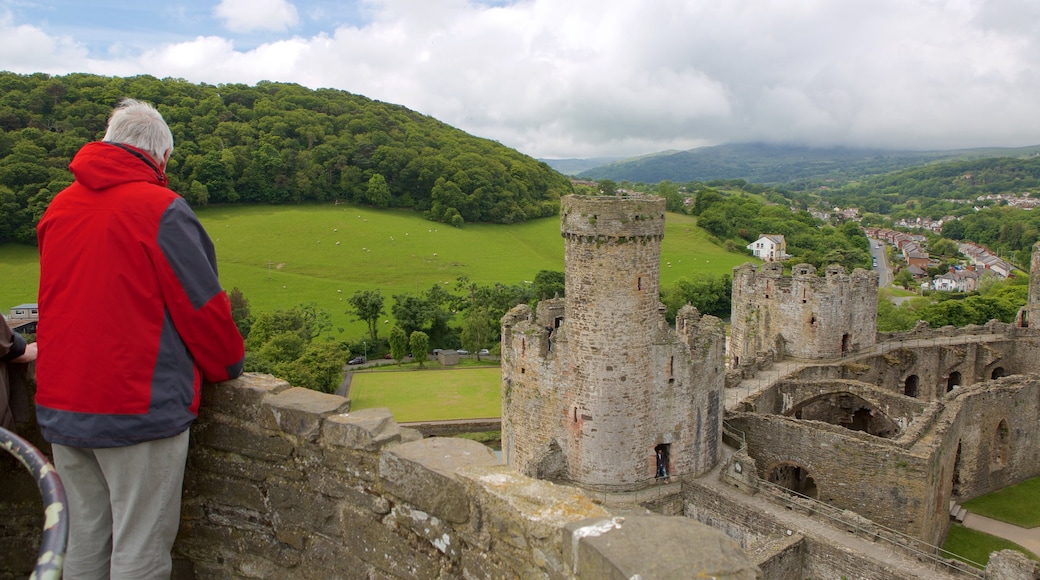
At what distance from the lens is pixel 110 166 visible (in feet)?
14.1

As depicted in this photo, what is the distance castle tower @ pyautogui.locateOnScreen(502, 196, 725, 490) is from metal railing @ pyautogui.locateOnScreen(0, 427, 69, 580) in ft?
41.9

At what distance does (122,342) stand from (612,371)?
12.9m

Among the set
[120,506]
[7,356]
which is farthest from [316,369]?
[120,506]

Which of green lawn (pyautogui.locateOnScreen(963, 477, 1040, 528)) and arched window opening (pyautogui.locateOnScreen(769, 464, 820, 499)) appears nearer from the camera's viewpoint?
arched window opening (pyautogui.locateOnScreen(769, 464, 820, 499))

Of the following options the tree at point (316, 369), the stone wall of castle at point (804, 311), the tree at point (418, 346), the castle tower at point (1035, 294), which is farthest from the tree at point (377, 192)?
the castle tower at point (1035, 294)

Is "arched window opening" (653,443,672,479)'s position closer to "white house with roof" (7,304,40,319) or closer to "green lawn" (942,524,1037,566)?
"green lawn" (942,524,1037,566)

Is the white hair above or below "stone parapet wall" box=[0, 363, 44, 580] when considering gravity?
above

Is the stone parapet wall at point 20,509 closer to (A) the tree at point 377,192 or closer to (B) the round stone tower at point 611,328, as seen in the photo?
(B) the round stone tower at point 611,328

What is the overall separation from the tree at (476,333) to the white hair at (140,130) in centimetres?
4729

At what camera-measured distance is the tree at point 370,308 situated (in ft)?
179

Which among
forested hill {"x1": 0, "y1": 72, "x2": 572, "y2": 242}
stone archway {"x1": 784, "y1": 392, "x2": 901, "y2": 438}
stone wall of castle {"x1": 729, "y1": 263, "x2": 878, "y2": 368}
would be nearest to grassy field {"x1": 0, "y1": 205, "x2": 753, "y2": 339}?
forested hill {"x1": 0, "y1": 72, "x2": 572, "y2": 242}

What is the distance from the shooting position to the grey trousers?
4.25 meters

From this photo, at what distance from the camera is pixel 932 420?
20.4 metres

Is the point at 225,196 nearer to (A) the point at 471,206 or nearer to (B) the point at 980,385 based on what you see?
(A) the point at 471,206
